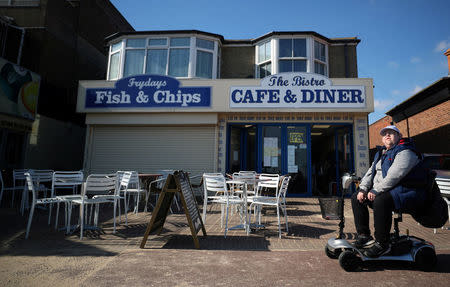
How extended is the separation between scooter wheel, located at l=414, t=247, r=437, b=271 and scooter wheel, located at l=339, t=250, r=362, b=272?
0.68 meters

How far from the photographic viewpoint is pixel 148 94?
10492 millimetres

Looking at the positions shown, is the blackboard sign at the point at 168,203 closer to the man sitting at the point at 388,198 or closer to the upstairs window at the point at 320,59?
the man sitting at the point at 388,198

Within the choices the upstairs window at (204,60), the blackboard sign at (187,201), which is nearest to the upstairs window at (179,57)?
the upstairs window at (204,60)

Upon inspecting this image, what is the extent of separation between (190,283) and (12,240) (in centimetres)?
345

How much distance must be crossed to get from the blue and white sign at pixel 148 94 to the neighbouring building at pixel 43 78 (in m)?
2.61

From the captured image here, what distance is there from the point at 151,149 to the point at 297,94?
240 inches

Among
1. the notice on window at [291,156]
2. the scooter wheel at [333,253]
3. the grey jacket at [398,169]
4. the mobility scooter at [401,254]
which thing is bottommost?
the scooter wheel at [333,253]

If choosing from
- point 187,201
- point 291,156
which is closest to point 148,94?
point 291,156

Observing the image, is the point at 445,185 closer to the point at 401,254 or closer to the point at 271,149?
the point at 401,254

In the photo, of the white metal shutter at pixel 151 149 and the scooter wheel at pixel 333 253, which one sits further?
the white metal shutter at pixel 151 149

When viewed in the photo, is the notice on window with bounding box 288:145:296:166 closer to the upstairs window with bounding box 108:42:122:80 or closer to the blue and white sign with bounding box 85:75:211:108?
the blue and white sign with bounding box 85:75:211:108

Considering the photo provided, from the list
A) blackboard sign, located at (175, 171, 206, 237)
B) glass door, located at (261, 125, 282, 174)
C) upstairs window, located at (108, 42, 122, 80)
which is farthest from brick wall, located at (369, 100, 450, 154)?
upstairs window, located at (108, 42, 122, 80)

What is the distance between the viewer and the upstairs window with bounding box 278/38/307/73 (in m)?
12.0

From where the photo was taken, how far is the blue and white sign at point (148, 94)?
10320 millimetres
